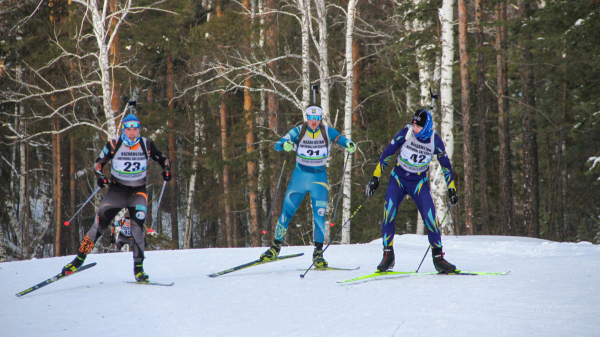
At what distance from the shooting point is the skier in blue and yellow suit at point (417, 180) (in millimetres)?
5887

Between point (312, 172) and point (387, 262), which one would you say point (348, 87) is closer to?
point (312, 172)

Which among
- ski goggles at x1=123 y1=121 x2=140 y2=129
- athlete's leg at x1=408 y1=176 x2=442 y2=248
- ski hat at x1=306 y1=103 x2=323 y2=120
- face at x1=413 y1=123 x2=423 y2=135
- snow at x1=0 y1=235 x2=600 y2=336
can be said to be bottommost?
snow at x1=0 y1=235 x2=600 y2=336

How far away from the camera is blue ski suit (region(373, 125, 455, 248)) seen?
5930 millimetres

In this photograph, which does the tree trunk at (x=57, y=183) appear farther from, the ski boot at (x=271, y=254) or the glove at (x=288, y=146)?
the glove at (x=288, y=146)

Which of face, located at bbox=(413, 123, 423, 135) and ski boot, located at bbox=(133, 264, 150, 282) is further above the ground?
face, located at bbox=(413, 123, 423, 135)

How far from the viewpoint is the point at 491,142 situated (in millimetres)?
21891

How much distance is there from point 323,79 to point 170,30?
913 centimetres

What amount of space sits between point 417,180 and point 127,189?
367 cm

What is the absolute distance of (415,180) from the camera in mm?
6012

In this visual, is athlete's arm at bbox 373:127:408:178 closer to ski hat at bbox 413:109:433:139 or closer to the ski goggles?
ski hat at bbox 413:109:433:139

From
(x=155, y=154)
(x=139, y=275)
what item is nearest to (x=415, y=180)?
(x=155, y=154)

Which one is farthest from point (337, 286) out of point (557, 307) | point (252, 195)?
→ point (252, 195)

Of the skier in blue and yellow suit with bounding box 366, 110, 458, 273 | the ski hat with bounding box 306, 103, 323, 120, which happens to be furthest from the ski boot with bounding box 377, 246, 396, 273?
the ski hat with bounding box 306, 103, 323, 120

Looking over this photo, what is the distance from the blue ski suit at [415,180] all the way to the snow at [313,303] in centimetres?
69
